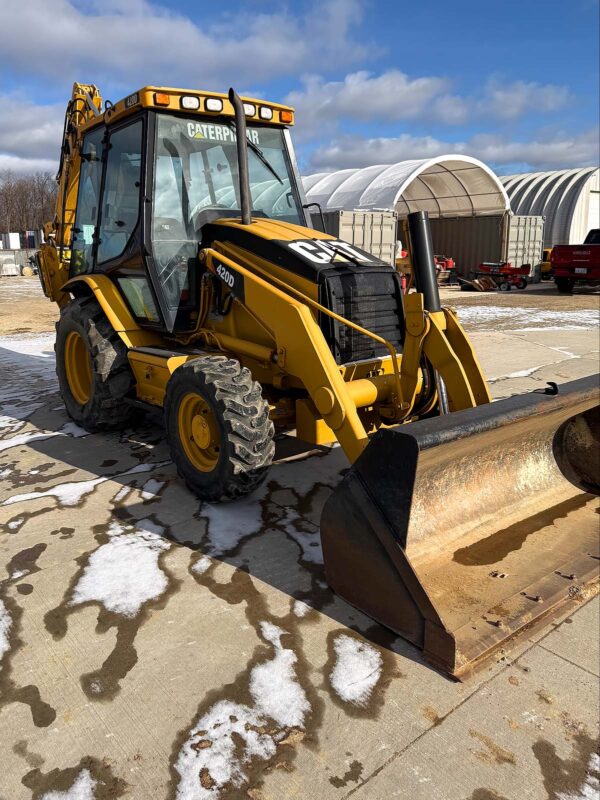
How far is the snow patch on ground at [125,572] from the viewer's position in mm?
3043

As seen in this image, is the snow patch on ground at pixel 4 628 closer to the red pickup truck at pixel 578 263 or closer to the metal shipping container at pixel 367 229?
the metal shipping container at pixel 367 229

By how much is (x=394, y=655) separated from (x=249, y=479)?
139 centimetres

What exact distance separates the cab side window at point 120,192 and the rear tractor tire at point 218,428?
1523 mm

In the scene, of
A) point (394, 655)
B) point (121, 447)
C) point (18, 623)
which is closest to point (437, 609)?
point (394, 655)

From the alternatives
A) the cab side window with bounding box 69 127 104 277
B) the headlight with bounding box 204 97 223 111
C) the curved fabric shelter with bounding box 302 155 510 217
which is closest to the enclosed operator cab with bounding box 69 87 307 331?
the headlight with bounding box 204 97 223 111

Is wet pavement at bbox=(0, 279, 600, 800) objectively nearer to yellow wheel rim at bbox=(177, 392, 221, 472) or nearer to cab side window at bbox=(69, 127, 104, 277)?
yellow wheel rim at bbox=(177, 392, 221, 472)

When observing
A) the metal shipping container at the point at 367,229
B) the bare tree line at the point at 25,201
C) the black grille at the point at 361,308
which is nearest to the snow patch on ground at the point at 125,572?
the black grille at the point at 361,308

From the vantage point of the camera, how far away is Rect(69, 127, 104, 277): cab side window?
215 inches

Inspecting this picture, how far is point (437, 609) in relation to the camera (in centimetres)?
262

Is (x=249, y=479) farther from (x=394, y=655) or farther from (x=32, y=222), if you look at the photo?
(x=32, y=222)

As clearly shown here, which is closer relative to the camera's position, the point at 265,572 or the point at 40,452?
the point at 265,572

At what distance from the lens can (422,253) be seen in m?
3.69

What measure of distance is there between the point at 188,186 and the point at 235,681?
11.5ft

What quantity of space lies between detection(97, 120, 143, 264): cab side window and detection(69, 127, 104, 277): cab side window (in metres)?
0.22
